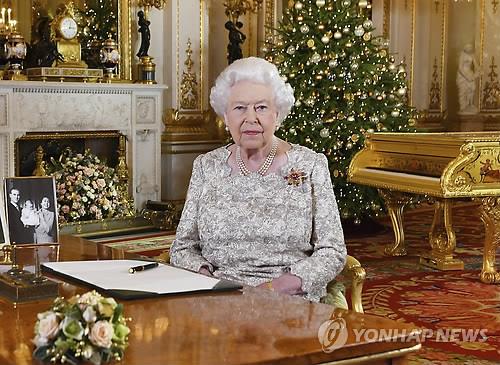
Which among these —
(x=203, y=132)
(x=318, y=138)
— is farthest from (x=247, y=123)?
(x=203, y=132)

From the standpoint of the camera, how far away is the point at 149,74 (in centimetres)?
899

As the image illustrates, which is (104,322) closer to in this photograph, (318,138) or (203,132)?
(318,138)

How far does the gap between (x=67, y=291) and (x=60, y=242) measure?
0.78 m

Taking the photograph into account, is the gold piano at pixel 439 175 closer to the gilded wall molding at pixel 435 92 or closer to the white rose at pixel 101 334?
the white rose at pixel 101 334

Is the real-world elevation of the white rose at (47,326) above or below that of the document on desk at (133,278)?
above

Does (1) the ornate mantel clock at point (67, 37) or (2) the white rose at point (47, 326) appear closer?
(2) the white rose at point (47, 326)

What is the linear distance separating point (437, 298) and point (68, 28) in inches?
187

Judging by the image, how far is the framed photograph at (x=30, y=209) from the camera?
8.70 feet

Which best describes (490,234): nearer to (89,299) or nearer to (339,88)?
(339,88)

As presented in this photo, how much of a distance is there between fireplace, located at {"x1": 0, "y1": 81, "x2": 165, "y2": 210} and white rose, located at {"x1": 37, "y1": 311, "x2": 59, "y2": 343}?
6443 mm

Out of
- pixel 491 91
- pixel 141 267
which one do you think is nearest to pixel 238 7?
pixel 491 91

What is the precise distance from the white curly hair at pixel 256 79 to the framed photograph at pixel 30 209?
0.68 m

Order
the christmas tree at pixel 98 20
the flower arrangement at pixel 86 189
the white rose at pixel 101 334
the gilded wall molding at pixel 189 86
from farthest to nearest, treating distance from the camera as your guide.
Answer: the gilded wall molding at pixel 189 86 < the christmas tree at pixel 98 20 < the flower arrangement at pixel 86 189 < the white rose at pixel 101 334

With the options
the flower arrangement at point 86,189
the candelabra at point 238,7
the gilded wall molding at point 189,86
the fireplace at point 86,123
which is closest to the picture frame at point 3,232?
the fireplace at point 86,123
